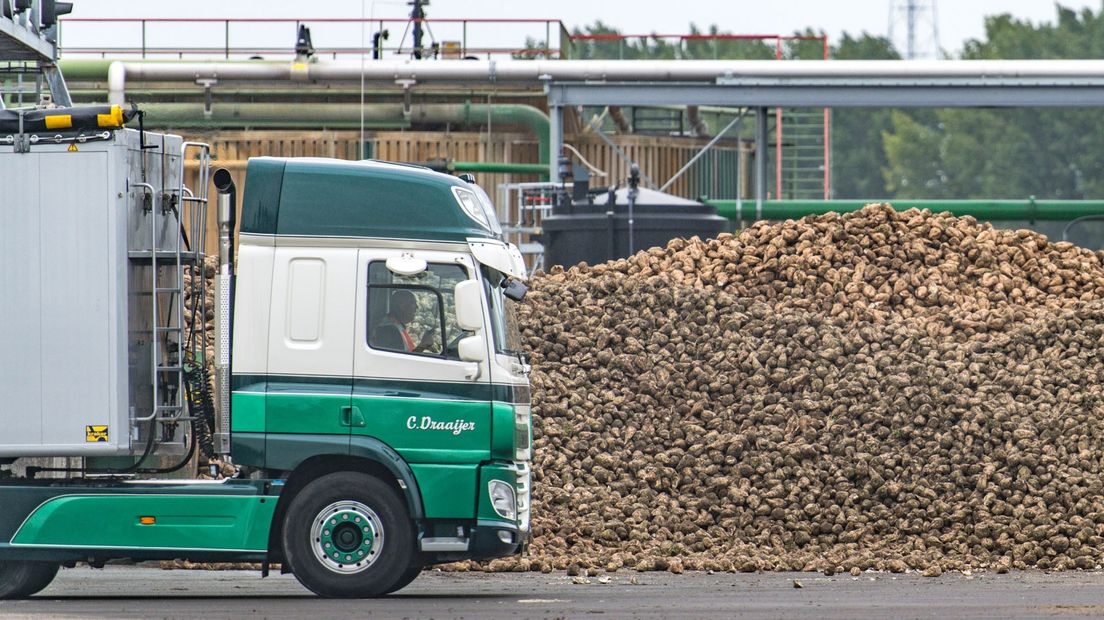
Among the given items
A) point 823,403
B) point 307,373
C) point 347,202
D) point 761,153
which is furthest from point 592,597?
point 761,153

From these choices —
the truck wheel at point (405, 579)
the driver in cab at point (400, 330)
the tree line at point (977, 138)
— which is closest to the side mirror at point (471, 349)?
the driver in cab at point (400, 330)

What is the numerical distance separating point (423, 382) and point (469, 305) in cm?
64

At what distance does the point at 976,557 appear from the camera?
1543cm

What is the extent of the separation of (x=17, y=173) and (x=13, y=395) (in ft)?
5.06

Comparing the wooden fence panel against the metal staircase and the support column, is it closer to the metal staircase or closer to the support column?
the support column

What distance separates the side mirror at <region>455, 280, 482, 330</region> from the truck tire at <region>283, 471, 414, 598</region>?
131cm

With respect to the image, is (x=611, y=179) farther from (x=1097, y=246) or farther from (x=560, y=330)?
(x=1097, y=246)

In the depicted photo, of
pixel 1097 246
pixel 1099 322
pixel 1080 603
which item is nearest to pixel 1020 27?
pixel 1097 246

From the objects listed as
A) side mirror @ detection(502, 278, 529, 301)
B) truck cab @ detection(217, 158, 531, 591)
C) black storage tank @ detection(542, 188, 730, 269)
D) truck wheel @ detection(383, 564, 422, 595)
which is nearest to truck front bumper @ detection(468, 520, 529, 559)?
truck cab @ detection(217, 158, 531, 591)

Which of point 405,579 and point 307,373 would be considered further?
point 405,579

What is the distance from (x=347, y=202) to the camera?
481 inches

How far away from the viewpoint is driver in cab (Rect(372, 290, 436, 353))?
12117 millimetres

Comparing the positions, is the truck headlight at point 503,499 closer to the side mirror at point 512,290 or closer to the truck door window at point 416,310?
the truck door window at point 416,310

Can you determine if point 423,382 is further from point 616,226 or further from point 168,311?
point 616,226
